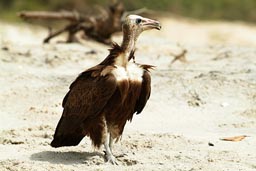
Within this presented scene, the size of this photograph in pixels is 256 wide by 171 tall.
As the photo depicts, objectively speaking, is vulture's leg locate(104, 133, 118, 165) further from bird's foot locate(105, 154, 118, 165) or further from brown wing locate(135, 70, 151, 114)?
brown wing locate(135, 70, 151, 114)

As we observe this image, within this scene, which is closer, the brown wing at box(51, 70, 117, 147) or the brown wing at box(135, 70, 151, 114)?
the brown wing at box(51, 70, 117, 147)

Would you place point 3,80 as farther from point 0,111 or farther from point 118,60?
point 118,60

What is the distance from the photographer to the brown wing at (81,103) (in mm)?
5387

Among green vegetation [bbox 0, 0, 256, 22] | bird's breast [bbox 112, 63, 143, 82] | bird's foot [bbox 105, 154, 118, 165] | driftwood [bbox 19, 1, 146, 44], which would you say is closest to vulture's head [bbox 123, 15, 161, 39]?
bird's breast [bbox 112, 63, 143, 82]

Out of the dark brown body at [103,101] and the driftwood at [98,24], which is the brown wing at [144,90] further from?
the driftwood at [98,24]

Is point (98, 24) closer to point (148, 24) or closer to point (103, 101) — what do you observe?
point (148, 24)

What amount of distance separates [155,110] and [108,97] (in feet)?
7.31

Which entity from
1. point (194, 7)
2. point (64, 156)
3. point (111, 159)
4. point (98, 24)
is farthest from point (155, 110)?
point (194, 7)

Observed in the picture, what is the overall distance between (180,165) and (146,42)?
6296 mm

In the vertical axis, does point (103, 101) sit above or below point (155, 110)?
above

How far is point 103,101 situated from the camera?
5.40 metres

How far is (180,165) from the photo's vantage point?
17.9ft

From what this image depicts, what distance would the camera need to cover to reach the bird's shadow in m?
5.63

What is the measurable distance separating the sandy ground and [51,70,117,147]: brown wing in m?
0.17
